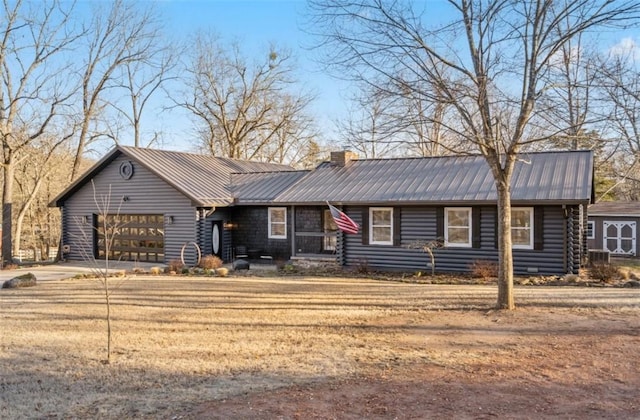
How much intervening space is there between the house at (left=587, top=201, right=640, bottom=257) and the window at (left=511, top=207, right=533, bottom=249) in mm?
9452

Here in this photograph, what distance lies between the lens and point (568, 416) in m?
4.95

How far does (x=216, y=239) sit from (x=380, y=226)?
6138 mm

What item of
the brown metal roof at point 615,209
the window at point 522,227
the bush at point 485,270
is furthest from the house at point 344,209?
the brown metal roof at point 615,209

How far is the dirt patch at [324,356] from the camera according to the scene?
534cm

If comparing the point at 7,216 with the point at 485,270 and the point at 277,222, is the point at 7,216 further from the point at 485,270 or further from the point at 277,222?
the point at 485,270

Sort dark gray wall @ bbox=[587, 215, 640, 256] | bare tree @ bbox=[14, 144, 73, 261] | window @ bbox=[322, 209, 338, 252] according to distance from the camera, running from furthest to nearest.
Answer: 1. bare tree @ bbox=[14, 144, 73, 261]
2. dark gray wall @ bbox=[587, 215, 640, 256]
3. window @ bbox=[322, 209, 338, 252]

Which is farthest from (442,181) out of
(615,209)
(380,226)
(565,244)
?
(615,209)

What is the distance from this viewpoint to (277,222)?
1914 centimetres

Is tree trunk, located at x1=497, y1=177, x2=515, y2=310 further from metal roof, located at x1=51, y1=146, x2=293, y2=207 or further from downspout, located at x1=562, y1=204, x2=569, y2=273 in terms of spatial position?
metal roof, located at x1=51, y1=146, x2=293, y2=207

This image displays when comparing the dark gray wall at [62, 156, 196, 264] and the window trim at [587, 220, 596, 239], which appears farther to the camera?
the window trim at [587, 220, 596, 239]

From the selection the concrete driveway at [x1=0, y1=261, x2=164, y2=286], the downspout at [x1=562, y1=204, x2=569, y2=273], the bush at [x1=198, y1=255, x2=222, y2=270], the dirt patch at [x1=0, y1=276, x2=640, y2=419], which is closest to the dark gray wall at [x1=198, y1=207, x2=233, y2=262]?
the bush at [x1=198, y1=255, x2=222, y2=270]

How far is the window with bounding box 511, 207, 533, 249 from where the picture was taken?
1483cm

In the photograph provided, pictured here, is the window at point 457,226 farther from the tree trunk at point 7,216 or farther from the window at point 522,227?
the tree trunk at point 7,216

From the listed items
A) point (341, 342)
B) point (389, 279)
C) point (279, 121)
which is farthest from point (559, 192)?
point (279, 121)
